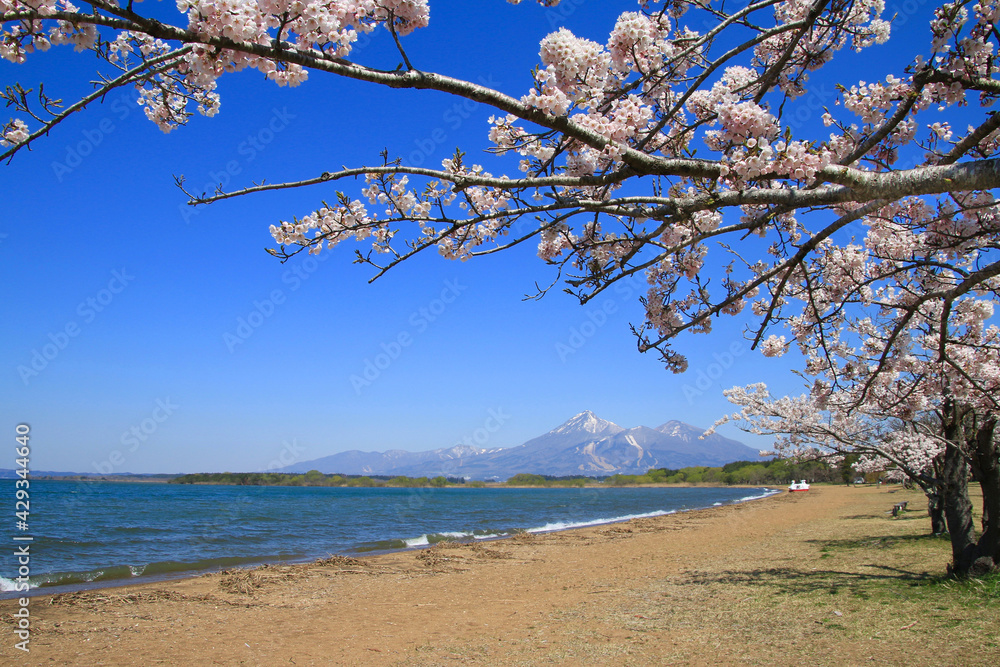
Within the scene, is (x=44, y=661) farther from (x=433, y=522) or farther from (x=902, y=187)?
(x=433, y=522)

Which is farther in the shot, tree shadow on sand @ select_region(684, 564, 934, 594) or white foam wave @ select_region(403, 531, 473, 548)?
white foam wave @ select_region(403, 531, 473, 548)

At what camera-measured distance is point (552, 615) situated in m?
6.90

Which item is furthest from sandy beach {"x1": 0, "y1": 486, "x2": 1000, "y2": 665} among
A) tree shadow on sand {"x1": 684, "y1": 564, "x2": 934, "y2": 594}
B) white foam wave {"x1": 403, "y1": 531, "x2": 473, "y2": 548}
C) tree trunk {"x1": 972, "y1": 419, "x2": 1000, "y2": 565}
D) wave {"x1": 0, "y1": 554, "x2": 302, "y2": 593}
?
white foam wave {"x1": 403, "y1": 531, "x2": 473, "y2": 548}

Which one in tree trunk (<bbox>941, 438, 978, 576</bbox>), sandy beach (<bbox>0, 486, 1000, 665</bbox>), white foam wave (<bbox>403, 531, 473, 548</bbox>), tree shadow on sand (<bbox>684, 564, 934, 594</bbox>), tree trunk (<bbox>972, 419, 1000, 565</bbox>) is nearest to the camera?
sandy beach (<bbox>0, 486, 1000, 665</bbox>)

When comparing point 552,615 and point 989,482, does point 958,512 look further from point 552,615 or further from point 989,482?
point 552,615

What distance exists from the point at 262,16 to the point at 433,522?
2687 centimetres

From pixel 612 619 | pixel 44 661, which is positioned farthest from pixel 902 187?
pixel 44 661

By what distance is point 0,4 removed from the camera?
2.23 metres

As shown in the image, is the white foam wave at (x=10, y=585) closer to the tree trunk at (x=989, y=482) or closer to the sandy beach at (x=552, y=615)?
the sandy beach at (x=552, y=615)

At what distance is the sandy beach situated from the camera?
5.07m

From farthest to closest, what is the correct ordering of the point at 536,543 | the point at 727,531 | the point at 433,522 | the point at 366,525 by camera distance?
the point at 433,522
the point at 366,525
the point at 727,531
the point at 536,543

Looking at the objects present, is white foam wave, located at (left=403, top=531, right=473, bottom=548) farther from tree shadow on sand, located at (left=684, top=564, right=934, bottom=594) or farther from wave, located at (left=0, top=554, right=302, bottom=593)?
tree shadow on sand, located at (left=684, top=564, right=934, bottom=594)

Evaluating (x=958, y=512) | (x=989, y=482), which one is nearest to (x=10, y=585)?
(x=958, y=512)

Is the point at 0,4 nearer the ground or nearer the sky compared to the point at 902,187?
nearer the sky
